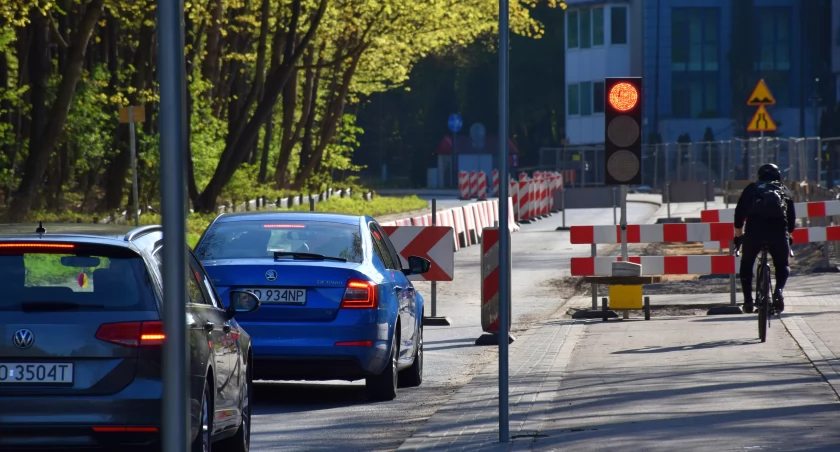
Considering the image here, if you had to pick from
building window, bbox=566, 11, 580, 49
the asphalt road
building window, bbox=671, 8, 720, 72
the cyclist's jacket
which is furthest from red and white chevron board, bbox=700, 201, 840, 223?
building window, bbox=566, 11, 580, 49

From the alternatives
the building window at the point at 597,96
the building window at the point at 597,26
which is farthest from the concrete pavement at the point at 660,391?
the building window at the point at 597,26

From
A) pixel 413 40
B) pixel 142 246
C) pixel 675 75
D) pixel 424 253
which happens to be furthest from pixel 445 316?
pixel 675 75

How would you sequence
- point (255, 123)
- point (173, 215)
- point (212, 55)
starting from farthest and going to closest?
point (212, 55)
point (255, 123)
point (173, 215)

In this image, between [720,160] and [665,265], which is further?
[720,160]

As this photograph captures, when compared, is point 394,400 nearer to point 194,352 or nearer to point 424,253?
point 194,352

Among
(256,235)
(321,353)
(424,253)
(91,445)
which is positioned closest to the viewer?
(91,445)

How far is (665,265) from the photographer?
17562 mm

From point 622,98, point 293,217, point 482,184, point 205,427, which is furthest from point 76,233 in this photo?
point 482,184

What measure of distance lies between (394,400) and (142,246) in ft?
14.7

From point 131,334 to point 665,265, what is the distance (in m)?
11.7

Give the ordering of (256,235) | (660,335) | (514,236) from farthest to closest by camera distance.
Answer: (514,236) < (660,335) < (256,235)

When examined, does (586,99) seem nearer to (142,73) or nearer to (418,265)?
(142,73)

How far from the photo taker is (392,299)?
36.1 ft

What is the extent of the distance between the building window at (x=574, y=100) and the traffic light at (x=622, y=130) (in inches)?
2768
